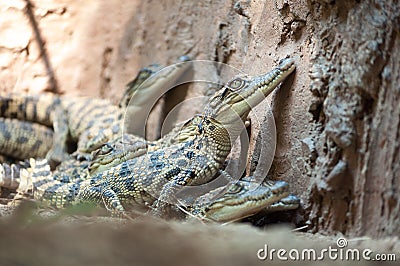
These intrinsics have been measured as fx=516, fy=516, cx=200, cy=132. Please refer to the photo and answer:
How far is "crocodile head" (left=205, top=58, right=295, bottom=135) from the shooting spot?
3639mm

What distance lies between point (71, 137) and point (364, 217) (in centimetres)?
445

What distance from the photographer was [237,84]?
3834 mm

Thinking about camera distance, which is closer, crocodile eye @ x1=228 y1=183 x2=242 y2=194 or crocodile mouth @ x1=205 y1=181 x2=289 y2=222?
crocodile mouth @ x1=205 y1=181 x2=289 y2=222

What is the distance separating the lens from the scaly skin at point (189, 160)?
12.4 feet

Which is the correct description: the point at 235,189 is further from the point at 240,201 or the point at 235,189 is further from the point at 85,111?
the point at 85,111

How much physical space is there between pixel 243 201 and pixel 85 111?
11.6 ft

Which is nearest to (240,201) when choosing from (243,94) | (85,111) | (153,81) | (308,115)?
(308,115)

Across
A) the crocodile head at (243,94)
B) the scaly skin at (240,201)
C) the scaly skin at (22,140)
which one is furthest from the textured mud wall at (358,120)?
the scaly skin at (22,140)

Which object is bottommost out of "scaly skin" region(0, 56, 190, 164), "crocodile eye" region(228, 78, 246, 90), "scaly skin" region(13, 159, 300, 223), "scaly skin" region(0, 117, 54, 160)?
"scaly skin" region(13, 159, 300, 223)

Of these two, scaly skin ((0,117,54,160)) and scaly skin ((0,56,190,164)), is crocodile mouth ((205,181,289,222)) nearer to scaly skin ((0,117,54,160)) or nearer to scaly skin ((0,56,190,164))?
scaly skin ((0,56,190,164))

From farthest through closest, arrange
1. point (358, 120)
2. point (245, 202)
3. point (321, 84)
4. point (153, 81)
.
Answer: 1. point (153, 81)
2. point (245, 202)
3. point (321, 84)
4. point (358, 120)

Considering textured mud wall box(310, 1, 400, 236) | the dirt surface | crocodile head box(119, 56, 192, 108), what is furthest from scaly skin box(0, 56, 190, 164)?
textured mud wall box(310, 1, 400, 236)

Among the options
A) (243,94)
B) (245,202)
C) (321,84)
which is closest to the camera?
(321,84)

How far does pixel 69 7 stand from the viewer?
6.54 meters
